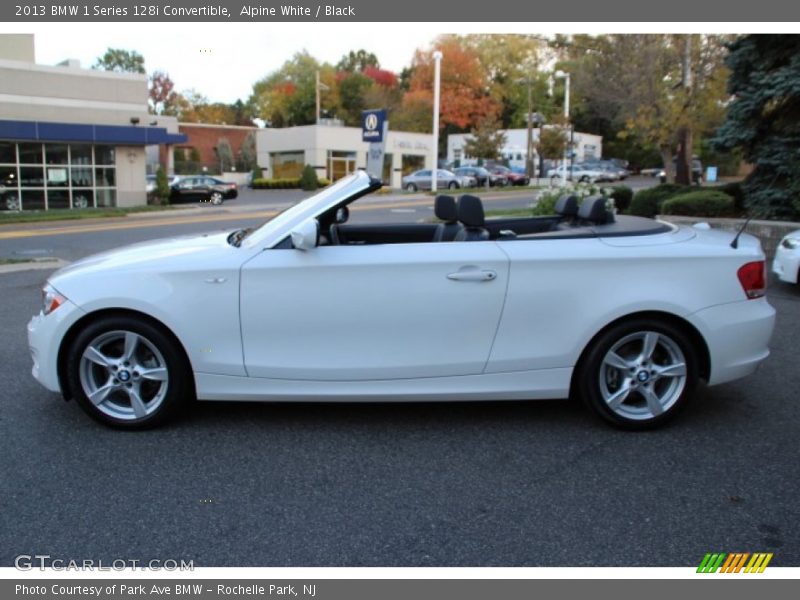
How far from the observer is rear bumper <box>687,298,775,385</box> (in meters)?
4.24

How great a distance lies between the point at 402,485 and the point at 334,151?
49.1 meters

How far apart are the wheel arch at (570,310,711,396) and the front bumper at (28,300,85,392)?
3025 mm

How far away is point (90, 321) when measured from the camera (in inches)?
164

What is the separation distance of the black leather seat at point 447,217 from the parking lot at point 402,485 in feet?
4.15

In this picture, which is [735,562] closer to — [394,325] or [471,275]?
[471,275]

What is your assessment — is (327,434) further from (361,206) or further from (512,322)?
(361,206)

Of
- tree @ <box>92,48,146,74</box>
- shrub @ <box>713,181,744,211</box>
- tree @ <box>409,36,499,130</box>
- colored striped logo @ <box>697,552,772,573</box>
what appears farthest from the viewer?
tree @ <box>92,48,146,74</box>

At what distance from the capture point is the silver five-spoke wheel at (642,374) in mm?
4238

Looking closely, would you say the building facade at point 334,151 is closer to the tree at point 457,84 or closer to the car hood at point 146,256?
the tree at point 457,84

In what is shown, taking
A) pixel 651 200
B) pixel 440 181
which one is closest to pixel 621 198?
pixel 651 200

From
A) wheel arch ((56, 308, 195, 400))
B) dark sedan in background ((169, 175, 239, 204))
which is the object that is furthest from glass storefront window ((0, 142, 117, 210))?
wheel arch ((56, 308, 195, 400))

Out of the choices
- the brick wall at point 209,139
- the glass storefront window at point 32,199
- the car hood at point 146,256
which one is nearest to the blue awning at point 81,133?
the glass storefront window at point 32,199

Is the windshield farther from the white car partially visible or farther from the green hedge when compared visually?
the green hedge

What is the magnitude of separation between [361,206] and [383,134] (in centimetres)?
1383
